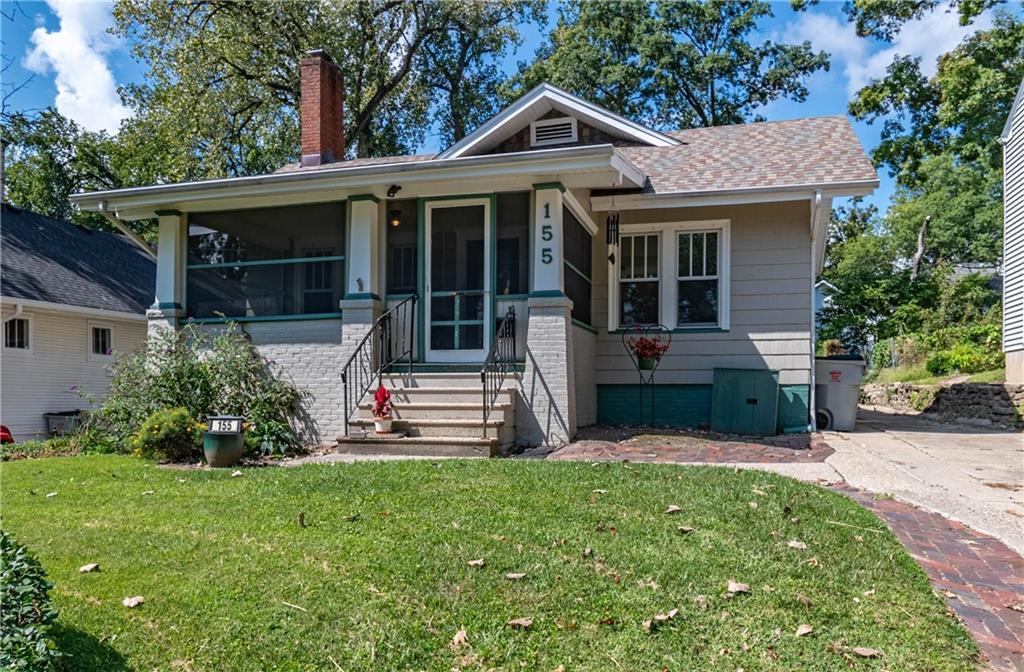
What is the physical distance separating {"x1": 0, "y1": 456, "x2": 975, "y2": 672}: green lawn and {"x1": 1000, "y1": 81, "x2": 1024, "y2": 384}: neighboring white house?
1100cm

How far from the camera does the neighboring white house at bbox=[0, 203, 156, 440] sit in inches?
522

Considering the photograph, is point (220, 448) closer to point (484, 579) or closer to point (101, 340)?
point (484, 579)

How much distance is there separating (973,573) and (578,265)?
20.8 ft

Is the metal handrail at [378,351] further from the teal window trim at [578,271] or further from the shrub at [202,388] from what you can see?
the teal window trim at [578,271]

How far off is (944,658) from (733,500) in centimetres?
196

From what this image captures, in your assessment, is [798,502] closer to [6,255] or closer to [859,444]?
[859,444]

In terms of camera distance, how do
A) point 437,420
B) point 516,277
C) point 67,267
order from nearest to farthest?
point 437,420 < point 516,277 < point 67,267

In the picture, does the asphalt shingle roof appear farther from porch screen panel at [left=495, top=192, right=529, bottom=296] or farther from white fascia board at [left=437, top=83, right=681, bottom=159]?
porch screen panel at [left=495, top=192, right=529, bottom=296]

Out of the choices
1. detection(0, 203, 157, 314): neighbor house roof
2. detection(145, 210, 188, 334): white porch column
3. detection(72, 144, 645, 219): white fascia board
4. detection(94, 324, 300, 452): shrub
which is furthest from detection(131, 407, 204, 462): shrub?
detection(0, 203, 157, 314): neighbor house roof

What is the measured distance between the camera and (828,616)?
2.91 meters

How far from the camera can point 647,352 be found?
9.19m

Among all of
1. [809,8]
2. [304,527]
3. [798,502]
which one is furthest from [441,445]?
[809,8]

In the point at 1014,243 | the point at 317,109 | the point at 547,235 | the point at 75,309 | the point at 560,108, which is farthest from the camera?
the point at 75,309

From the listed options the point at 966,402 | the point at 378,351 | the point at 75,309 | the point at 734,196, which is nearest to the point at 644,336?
the point at 734,196
